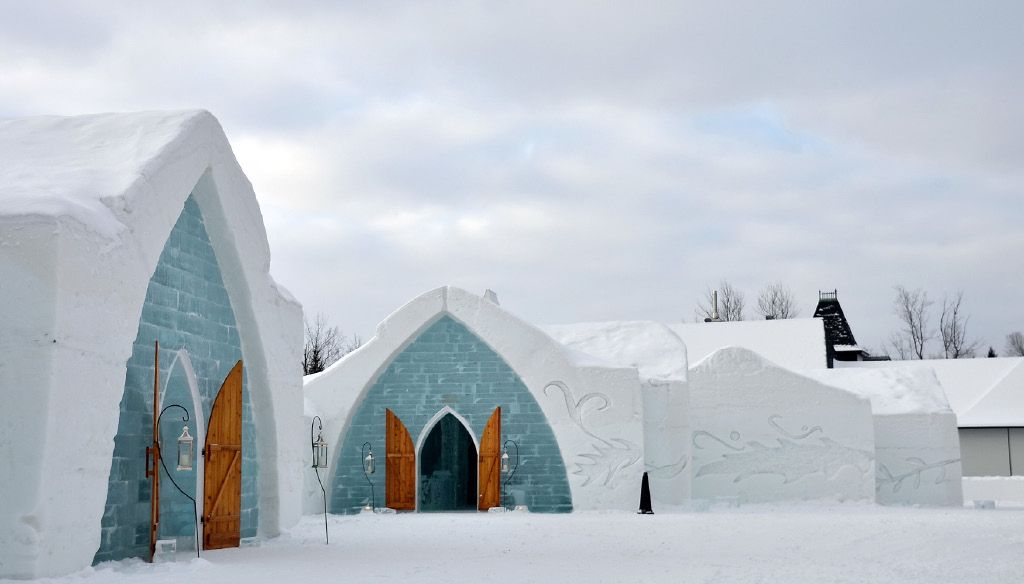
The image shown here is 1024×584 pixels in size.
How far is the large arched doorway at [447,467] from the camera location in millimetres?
24719

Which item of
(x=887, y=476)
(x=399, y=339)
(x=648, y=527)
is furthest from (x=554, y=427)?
(x=887, y=476)

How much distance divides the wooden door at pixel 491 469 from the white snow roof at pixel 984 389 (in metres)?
12.7

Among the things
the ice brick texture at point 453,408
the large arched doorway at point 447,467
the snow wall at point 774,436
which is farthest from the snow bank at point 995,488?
the ice brick texture at point 453,408

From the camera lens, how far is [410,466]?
20.7 m

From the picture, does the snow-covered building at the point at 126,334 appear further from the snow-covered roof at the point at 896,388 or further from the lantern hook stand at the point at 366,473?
the snow-covered roof at the point at 896,388

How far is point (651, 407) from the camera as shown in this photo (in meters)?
21.4

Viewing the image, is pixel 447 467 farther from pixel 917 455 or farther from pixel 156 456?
pixel 156 456

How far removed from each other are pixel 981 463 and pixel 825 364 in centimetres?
466

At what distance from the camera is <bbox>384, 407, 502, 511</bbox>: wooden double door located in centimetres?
2031

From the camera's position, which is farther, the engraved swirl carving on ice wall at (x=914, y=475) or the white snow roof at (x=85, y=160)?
the engraved swirl carving on ice wall at (x=914, y=475)

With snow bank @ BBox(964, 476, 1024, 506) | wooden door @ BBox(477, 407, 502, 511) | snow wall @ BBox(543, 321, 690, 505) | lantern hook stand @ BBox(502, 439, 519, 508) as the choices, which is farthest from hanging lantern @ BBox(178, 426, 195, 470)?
snow bank @ BBox(964, 476, 1024, 506)

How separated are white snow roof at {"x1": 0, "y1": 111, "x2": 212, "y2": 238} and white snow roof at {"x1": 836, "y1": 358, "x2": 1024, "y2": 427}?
2174cm

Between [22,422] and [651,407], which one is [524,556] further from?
[651,407]

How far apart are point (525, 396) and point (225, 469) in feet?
29.5
